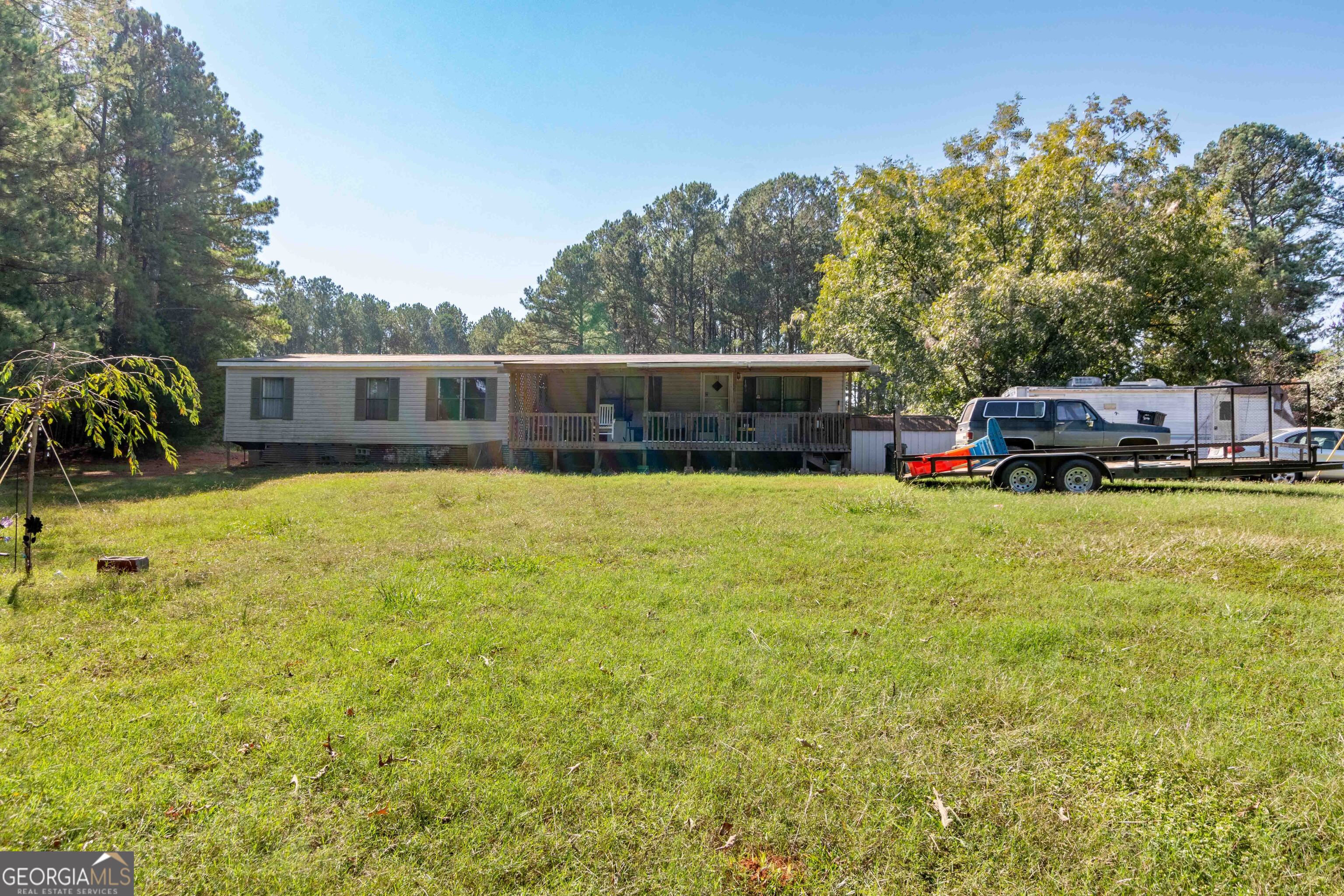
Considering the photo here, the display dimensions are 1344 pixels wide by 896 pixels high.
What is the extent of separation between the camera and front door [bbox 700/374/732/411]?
1888 cm

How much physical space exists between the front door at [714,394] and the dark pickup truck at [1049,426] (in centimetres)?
753

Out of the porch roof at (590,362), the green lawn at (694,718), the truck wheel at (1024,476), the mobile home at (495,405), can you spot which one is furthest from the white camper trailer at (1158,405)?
the green lawn at (694,718)

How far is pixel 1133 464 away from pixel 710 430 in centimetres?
927

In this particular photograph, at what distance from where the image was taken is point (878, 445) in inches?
689

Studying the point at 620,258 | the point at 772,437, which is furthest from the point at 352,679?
the point at 620,258

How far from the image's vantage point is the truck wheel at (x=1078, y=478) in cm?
1112

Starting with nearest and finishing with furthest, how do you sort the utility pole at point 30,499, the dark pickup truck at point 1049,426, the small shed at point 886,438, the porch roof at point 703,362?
the utility pole at point 30,499 < the dark pickup truck at point 1049,426 < the porch roof at point 703,362 < the small shed at point 886,438

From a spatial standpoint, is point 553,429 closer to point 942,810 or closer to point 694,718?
point 694,718

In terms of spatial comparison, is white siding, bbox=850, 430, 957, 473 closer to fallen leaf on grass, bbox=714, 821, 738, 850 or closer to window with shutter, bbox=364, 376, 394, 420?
window with shutter, bbox=364, 376, 394, 420

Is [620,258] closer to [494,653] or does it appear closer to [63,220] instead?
[63,220]

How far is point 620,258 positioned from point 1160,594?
3805 centimetres

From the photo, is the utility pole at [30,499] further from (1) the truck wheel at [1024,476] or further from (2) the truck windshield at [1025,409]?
(2) the truck windshield at [1025,409]

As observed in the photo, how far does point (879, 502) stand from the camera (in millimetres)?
9250

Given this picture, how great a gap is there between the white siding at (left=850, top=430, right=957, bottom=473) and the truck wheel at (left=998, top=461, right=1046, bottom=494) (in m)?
5.92
